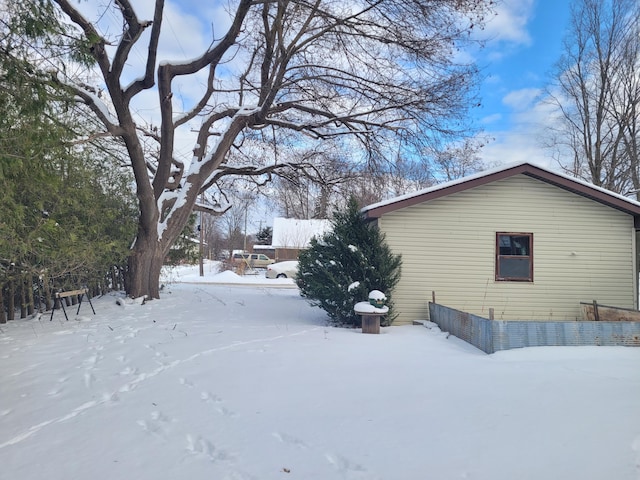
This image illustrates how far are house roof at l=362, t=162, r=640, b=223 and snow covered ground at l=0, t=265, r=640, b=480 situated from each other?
3.37 m

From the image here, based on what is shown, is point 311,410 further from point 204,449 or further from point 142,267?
point 142,267

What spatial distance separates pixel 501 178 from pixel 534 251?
185 centimetres

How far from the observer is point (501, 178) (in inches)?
400

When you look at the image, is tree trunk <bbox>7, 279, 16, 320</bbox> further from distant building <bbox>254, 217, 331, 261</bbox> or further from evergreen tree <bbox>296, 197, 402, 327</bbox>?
distant building <bbox>254, 217, 331, 261</bbox>

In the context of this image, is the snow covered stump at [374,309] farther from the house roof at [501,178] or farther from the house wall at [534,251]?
the house roof at [501,178]

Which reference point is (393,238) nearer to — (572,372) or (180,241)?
(572,372)

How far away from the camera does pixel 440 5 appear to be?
32.1 ft

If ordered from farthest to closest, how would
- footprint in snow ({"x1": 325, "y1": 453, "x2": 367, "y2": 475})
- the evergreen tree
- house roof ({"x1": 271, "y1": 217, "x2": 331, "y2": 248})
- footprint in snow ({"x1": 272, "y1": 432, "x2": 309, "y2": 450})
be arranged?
house roof ({"x1": 271, "y1": 217, "x2": 331, "y2": 248}), the evergreen tree, footprint in snow ({"x1": 272, "y1": 432, "x2": 309, "y2": 450}), footprint in snow ({"x1": 325, "y1": 453, "x2": 367, "y2": 475})

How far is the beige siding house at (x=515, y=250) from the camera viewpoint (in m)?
10.3

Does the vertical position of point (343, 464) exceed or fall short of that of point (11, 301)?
it falls short

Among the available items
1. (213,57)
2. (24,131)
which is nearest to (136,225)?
(213,57)

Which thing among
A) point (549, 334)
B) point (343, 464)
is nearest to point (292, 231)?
point (549, 334)

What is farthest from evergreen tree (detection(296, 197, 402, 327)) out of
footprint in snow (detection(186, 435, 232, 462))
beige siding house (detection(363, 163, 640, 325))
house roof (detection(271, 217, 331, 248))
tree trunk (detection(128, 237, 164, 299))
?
house roof (detection(271, 217, 331, 248))

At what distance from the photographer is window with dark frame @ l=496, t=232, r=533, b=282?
407 inches
